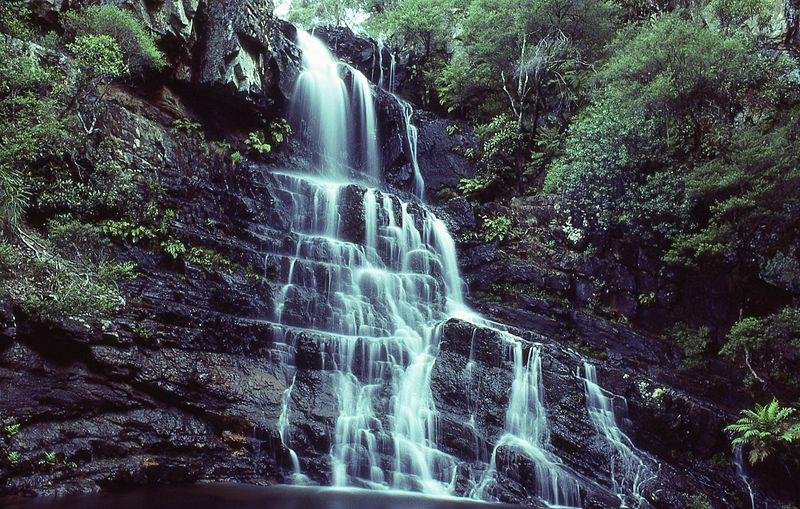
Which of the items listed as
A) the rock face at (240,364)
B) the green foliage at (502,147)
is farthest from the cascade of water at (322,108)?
the green foliage at (502,147)

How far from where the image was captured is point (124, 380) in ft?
29.5

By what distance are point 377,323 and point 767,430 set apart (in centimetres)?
875

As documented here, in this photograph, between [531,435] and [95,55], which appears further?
[95,55]

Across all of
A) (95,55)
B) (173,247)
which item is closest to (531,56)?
(95,55)

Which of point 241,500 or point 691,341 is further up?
point 691,341

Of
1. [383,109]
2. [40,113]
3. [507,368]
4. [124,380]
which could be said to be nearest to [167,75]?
[40,113]

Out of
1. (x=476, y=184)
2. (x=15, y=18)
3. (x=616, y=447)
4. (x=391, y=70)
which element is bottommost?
(x=616, y=447)

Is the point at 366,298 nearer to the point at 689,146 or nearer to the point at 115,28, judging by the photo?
the point at 115,28

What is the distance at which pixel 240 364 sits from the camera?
34.3 feet

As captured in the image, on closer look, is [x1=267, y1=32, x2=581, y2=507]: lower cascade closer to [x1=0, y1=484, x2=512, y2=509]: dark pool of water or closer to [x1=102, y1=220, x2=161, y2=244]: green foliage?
[x1=0, y1=484, x2=512, y2=509]: dark pool of water

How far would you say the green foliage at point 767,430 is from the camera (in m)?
10.1

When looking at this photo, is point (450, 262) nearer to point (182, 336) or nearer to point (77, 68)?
point (182, 336)

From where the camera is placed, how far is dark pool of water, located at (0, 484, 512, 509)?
715 cm

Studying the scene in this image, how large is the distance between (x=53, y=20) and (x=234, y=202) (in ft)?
20.4
